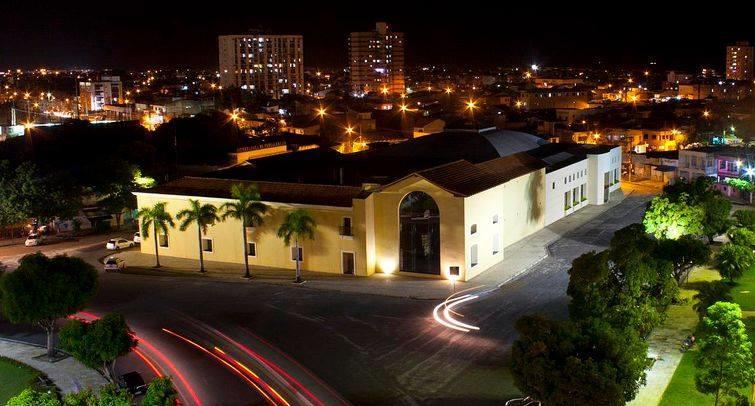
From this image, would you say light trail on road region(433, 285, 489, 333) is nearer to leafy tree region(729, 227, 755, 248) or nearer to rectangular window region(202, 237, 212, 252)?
leafy tree region(729, 227, 755, 248)

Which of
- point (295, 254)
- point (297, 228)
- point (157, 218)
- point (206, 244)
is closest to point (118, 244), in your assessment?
point (157, 218)

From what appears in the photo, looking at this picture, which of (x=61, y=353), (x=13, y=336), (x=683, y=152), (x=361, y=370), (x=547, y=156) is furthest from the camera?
(x=683, y=152)

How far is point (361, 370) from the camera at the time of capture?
77.1 feet

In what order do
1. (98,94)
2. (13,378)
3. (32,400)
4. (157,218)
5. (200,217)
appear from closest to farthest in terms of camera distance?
(32,400) < (13,378) < (200,217) < (157,218) < (98,94)

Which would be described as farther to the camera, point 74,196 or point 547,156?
point 547,156

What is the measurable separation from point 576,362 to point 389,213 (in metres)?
17.8

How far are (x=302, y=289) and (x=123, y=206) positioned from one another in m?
18.7

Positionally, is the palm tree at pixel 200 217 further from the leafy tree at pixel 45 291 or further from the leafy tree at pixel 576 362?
the leafy tree at pixel 576 362

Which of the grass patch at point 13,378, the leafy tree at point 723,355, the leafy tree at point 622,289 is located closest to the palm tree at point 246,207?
the grass patch at point 13,378

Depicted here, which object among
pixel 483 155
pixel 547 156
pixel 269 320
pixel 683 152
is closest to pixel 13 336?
pixel 269 320

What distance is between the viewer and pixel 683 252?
30.4 metres

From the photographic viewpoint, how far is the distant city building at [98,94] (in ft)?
525

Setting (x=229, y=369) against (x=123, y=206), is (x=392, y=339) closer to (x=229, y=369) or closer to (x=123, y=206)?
(x=229, y=369)

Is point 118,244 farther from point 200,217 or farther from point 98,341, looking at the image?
point 98,341
